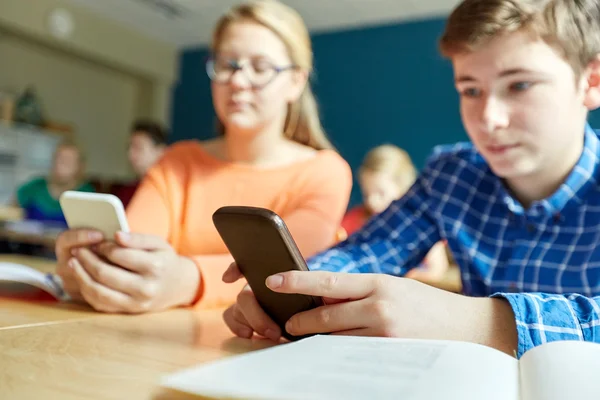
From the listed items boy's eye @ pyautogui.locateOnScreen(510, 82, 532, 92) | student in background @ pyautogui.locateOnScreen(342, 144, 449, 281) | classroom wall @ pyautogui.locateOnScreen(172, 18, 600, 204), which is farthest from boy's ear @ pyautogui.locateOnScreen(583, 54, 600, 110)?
classroom wall @ pyautogui.locateOnScreen(172, 18, 600, 204)

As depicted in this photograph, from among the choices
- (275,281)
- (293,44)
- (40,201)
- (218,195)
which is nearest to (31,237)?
(40,201)

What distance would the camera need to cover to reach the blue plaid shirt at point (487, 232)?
2.62ft

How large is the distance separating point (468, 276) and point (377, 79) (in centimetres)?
349

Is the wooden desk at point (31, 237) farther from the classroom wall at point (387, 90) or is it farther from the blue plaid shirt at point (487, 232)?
the classroom wall at point (387, 90)

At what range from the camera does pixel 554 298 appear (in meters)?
0.57

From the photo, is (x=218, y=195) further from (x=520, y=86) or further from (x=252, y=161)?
(x=520, y=86)

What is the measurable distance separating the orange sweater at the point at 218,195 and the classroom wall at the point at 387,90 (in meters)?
2.73

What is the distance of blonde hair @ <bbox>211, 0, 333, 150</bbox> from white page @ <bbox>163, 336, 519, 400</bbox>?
2.38 ft

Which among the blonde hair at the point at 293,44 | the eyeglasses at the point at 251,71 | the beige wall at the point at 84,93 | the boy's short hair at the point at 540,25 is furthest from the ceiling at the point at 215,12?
the boy's short hair at the point at 540,25

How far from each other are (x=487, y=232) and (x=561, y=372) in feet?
1.72

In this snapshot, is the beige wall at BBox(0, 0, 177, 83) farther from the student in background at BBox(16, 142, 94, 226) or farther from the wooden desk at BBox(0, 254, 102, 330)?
the wooden desk at BBox(0, 254, 102, 330)

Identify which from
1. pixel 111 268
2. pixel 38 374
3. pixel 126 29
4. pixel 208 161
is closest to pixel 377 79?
pixel 126 29

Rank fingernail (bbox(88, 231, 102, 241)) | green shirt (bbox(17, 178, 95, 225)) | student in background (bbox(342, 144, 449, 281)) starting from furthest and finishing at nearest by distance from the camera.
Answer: green shirt (bbox(17, 178, 95, 225)) < student in background (bbox(342, 144, 449, 281)) < fingernail (bbox(88, 231, 102, 241))

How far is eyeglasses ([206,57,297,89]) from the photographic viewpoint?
3.27 feet
